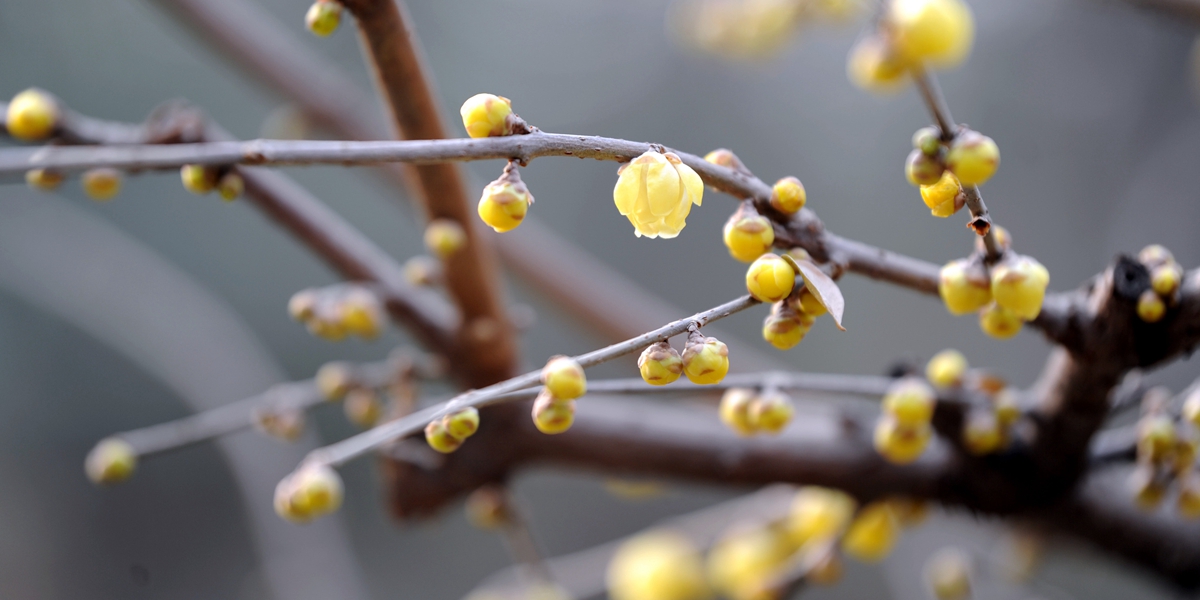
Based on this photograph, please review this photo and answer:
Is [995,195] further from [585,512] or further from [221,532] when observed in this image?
[221,532]

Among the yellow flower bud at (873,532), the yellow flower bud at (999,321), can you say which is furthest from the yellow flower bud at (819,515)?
the yellow flower bud at (999,321)

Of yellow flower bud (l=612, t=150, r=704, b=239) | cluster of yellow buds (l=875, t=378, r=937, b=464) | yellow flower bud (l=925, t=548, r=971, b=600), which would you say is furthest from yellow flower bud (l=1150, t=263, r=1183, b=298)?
yellow flower bud (l=925, t=548, r=971, b=600)

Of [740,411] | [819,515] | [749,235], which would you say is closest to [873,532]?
[819,515]

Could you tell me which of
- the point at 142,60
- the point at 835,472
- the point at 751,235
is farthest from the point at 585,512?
the point at 751,235

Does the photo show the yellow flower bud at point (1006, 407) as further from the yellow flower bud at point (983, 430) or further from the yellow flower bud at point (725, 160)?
the yellow flower bud at point (725, 160)

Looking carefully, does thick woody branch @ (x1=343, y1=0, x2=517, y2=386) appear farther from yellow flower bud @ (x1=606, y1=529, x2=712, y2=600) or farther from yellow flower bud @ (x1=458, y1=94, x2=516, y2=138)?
yellow flower bud @ (x1=606, y1=529, x2=712, y2=600)
